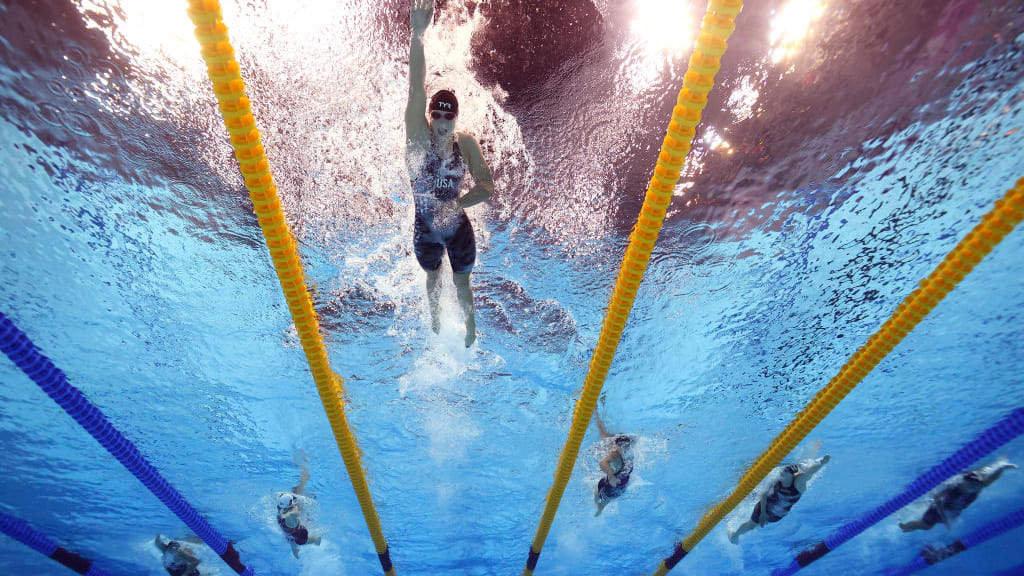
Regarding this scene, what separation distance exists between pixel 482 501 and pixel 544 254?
5631 millimetres

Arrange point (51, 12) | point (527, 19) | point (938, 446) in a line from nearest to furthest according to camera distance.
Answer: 1. point (51, 12)
2. point (527, 19)
3. point (938, 446)

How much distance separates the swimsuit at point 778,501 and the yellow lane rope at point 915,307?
1.97 meters

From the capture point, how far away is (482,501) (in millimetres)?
8031

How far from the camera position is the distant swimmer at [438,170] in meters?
2.42

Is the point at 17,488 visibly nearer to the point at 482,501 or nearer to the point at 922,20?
the point at 482,501

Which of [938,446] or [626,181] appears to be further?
[938,446]

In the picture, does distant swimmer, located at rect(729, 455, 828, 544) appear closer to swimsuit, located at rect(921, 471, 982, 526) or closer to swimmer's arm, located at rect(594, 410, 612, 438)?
swimsuit, located at rect(921, 471, 982, 526)

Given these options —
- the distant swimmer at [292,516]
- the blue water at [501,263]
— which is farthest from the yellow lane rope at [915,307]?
the distant swimmer at [292,516]

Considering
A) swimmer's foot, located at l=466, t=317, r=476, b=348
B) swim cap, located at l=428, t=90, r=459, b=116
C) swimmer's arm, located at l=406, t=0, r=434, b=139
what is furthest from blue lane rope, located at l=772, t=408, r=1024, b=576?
swimmer's arm, located at l=406, t=0, r=434, b=139

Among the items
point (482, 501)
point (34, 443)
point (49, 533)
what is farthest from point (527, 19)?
point (49, 533)

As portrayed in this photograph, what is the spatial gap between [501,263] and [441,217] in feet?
3.99

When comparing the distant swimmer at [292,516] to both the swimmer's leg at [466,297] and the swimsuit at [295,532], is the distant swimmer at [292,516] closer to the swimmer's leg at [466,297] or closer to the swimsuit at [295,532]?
the swimsuit at [295,532]

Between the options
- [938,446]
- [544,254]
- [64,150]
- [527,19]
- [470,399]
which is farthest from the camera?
[938,446]

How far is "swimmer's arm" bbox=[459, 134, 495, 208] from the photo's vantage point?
2.83 meters
